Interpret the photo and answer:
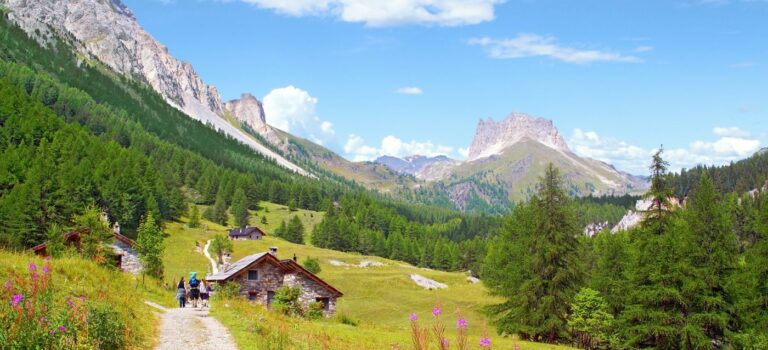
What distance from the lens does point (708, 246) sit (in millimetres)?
39156

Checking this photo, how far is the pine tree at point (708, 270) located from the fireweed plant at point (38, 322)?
120ft

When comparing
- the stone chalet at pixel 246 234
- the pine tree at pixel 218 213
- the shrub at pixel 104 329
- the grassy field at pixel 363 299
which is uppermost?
the pine tree at pixel 218 213

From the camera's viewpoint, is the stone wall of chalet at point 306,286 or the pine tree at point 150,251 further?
the pine tree at point 150,251

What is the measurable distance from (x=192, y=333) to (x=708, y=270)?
34057 millimetres

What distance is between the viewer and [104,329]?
1327cm

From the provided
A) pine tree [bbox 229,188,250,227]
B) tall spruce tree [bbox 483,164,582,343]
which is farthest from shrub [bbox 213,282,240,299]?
pine tree [bbox 229,188,250,227]

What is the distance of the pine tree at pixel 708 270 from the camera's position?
37438mm

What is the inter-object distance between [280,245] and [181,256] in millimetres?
31521

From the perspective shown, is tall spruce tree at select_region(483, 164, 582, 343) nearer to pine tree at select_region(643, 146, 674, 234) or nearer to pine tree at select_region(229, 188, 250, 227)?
pine tree at select_region(643, 146, 674, 234)

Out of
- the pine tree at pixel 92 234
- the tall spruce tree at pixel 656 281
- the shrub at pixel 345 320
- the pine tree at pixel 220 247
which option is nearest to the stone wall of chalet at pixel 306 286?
the shrub at pixel 345 320

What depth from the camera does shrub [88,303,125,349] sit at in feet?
42.3

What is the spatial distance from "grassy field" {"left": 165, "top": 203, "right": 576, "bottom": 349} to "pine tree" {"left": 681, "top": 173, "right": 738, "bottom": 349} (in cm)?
940

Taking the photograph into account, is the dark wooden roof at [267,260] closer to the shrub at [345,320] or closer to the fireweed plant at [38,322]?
the shrub at [345,320]

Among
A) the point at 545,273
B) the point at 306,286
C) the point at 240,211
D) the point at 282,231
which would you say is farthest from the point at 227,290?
the point at 240,211
